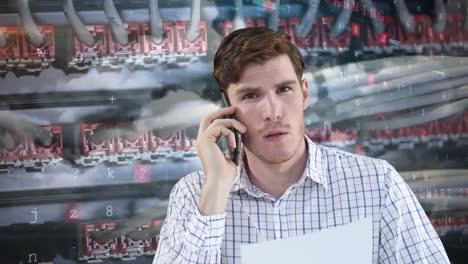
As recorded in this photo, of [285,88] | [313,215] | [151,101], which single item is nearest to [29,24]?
[151,101]

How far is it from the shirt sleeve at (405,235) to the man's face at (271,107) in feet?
0.78

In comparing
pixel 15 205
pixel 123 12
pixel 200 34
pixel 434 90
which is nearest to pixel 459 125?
pixel 434 90

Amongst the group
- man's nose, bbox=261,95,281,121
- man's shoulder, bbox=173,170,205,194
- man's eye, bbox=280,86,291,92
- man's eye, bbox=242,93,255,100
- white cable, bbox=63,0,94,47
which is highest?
white cable, bbox=63,0,94,47

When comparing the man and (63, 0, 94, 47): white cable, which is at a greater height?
(63, 0, 94, 47): white cable

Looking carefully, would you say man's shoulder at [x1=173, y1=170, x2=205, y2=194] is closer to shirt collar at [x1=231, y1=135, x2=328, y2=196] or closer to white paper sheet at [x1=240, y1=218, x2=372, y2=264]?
shirt collar at [x1=231, y1=135, x2=328, y2=196]

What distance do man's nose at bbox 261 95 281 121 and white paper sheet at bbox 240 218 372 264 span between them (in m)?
0.29

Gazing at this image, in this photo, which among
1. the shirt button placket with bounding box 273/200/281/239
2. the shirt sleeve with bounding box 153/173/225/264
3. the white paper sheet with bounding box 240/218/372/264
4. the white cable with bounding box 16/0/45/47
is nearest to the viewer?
the white paper sheet with bounding box 240/218/372/264

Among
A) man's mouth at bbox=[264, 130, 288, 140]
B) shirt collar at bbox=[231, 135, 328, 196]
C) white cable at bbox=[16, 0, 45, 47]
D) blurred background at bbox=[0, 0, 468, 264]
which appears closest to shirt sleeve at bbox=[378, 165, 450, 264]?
shirt collar at bbox=[231, 135, 328, 196]

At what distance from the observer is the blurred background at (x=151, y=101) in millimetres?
1839

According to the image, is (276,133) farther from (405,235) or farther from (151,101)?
(151,101)

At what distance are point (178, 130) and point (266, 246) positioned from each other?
3.37 ft

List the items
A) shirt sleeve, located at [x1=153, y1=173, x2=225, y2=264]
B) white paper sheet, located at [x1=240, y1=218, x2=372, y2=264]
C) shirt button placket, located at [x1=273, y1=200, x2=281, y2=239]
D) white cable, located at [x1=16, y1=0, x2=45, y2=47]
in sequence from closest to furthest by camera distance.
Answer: white paper sheet, located at [x1=240, y1=218, x2=372, y2=264]
shirt sleeve, located at [x1=153, y1=173, x2=225, y2=264]
shirt button placket, located at [x1=273, y1=200, x2=281, y2=239]
white cable, located at [x1=16, y1=0, x2=45, y2=47]

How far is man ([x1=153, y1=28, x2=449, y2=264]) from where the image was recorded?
1.16m

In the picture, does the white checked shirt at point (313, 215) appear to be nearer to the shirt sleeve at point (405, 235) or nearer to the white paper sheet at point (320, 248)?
A: the shirt sleeve at point (405, 235)
